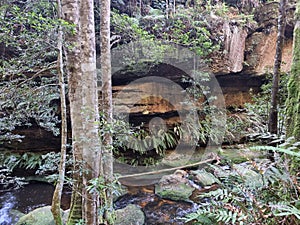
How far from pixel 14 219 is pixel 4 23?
3.61 meters

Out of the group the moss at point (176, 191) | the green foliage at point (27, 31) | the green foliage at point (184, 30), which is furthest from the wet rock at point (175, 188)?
the green foliage at point (27, 31)

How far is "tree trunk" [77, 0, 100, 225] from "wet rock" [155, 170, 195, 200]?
8.01 feet

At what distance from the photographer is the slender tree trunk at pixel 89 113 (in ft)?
7.08

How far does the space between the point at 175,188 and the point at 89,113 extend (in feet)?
10.0

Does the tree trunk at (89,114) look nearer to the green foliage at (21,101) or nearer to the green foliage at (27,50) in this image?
the green foliage at (27,50)

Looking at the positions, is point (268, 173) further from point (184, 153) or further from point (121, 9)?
point (121, 9)

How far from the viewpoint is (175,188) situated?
14.8 ft

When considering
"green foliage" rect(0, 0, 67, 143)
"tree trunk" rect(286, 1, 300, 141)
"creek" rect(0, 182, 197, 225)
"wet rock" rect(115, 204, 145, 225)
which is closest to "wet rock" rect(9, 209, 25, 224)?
"creek" rect(0, 182, 197, 225)

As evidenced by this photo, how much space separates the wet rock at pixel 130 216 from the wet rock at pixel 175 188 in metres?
0.74

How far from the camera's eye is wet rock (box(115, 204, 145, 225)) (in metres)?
3.47

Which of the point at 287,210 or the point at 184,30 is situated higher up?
the point at 184,30

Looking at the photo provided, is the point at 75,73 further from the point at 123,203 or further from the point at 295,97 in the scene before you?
the point at 123,203

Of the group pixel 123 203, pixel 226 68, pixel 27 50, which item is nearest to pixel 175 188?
pixel 123 203

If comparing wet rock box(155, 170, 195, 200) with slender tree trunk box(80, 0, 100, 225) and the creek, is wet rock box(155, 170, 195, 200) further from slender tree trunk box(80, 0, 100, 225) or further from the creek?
slender tree trunk box(80, 0, 100, 225)
